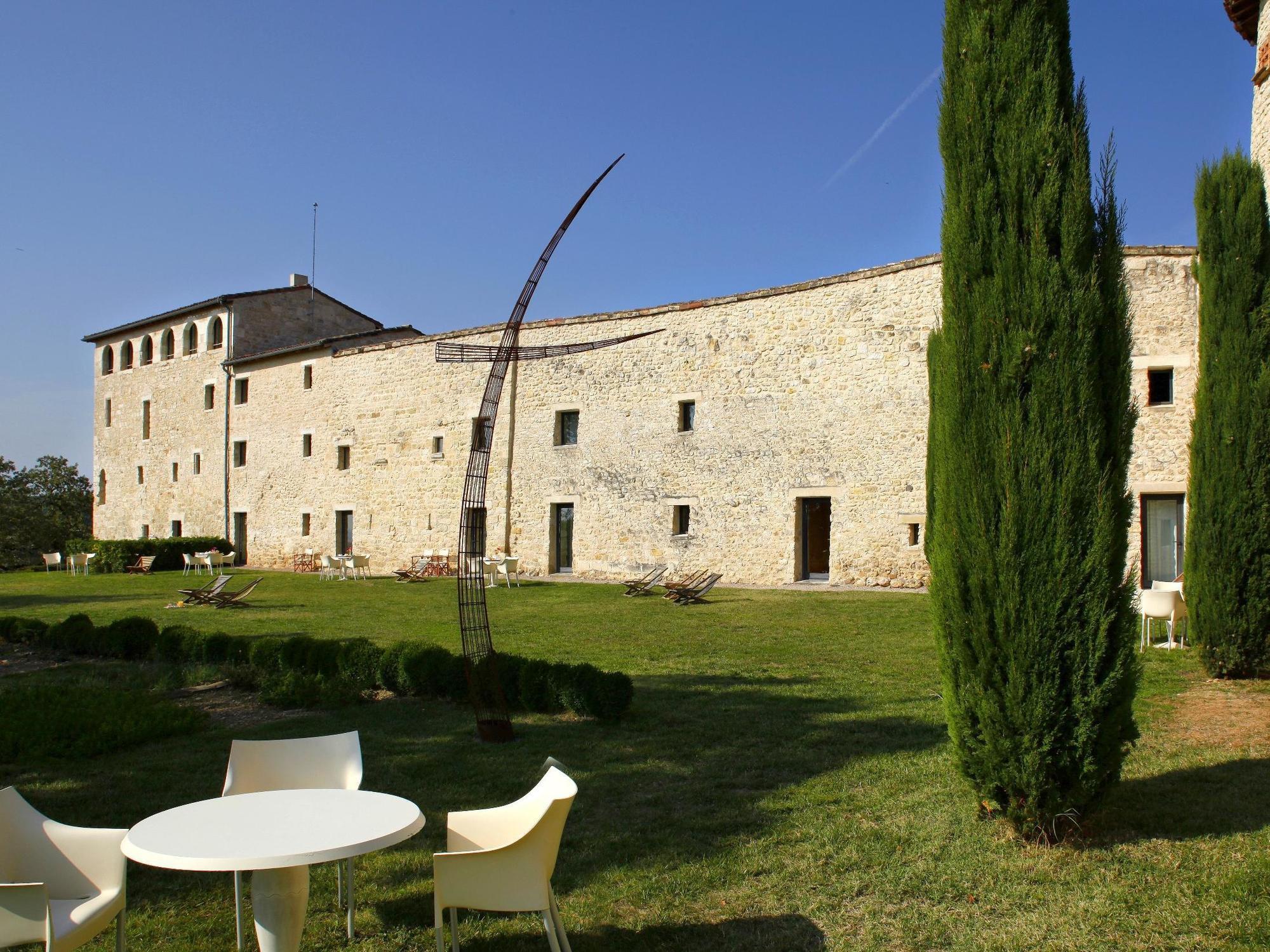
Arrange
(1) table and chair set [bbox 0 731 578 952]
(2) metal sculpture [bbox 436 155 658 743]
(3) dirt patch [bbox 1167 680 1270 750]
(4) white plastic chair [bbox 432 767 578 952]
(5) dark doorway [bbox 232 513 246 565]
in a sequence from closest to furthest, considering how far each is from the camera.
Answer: (1) table and chair set [bbox 0 731 578 952]
(4) white plastic chair [bbox 432 767 578 952]
(3) dirt patch [bbox 1167 680 1270 750]
(2) metal sculpture [bbox 436 155 658 743]
(5) dark doorway [bbox 232 513 246 565]

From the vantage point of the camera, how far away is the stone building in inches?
599

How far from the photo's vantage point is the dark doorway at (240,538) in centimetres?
2623

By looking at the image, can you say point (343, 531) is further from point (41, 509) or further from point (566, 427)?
point (41, 509)

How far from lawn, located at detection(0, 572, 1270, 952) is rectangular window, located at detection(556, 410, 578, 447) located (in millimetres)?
11757

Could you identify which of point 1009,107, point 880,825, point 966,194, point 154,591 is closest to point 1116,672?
point 880,825

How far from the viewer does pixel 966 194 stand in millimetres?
4082

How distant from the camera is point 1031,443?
3.80 meters

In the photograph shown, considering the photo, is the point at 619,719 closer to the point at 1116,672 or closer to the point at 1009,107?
the point at 1116,672

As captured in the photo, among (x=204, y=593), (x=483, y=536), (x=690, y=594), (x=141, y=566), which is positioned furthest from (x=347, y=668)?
(x=141, y=566)

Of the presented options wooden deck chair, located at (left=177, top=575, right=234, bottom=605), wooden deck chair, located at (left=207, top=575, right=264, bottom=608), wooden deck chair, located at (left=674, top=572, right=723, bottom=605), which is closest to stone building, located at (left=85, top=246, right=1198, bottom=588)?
wooden deck chair, located at (left=674, top=572, right=723, bottom=605)

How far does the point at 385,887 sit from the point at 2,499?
37.2 meters

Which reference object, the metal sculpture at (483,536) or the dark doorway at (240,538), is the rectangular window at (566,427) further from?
the metal sculpture at (483,536)

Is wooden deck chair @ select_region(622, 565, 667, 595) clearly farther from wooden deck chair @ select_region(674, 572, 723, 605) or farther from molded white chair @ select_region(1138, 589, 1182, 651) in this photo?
molded white chair @ select_region(1138, 589, 1182, 651)

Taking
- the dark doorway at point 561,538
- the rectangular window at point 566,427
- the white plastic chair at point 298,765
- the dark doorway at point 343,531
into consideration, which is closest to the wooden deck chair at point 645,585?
the dark doorway at point 561,538
